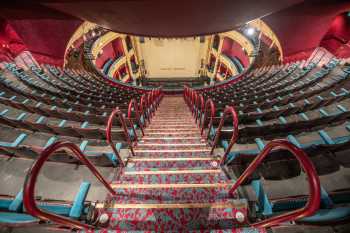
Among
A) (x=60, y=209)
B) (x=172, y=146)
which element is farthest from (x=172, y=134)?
(x=60, y=209)

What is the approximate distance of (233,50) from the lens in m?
15.6

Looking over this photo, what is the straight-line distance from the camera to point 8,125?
123 inches

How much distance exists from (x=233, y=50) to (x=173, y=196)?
16.4m

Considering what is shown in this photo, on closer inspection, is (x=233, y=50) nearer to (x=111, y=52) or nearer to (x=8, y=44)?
(x=111, y=52)

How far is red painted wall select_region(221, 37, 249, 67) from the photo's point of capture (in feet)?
48.0

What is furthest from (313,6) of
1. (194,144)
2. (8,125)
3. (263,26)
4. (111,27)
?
(8,125)

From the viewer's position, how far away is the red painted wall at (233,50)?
14.6 metres

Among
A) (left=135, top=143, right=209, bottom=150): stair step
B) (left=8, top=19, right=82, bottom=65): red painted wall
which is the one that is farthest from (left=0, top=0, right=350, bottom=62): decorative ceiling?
(left=135, top=143, right=209, bottom=150): stair step

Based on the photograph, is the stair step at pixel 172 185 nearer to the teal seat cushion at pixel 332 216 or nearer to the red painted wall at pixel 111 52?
the teal seat cushion at pixel 332 216

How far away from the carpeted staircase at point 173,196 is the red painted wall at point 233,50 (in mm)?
14180

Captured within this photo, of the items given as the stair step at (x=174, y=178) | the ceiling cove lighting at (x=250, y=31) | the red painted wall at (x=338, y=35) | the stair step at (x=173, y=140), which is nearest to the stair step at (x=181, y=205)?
the stair step at (x=174, y=178)

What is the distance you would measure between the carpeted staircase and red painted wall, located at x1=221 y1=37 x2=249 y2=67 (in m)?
14.2

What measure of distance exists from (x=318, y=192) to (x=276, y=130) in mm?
2110

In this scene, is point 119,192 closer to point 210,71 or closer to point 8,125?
point 8,125
